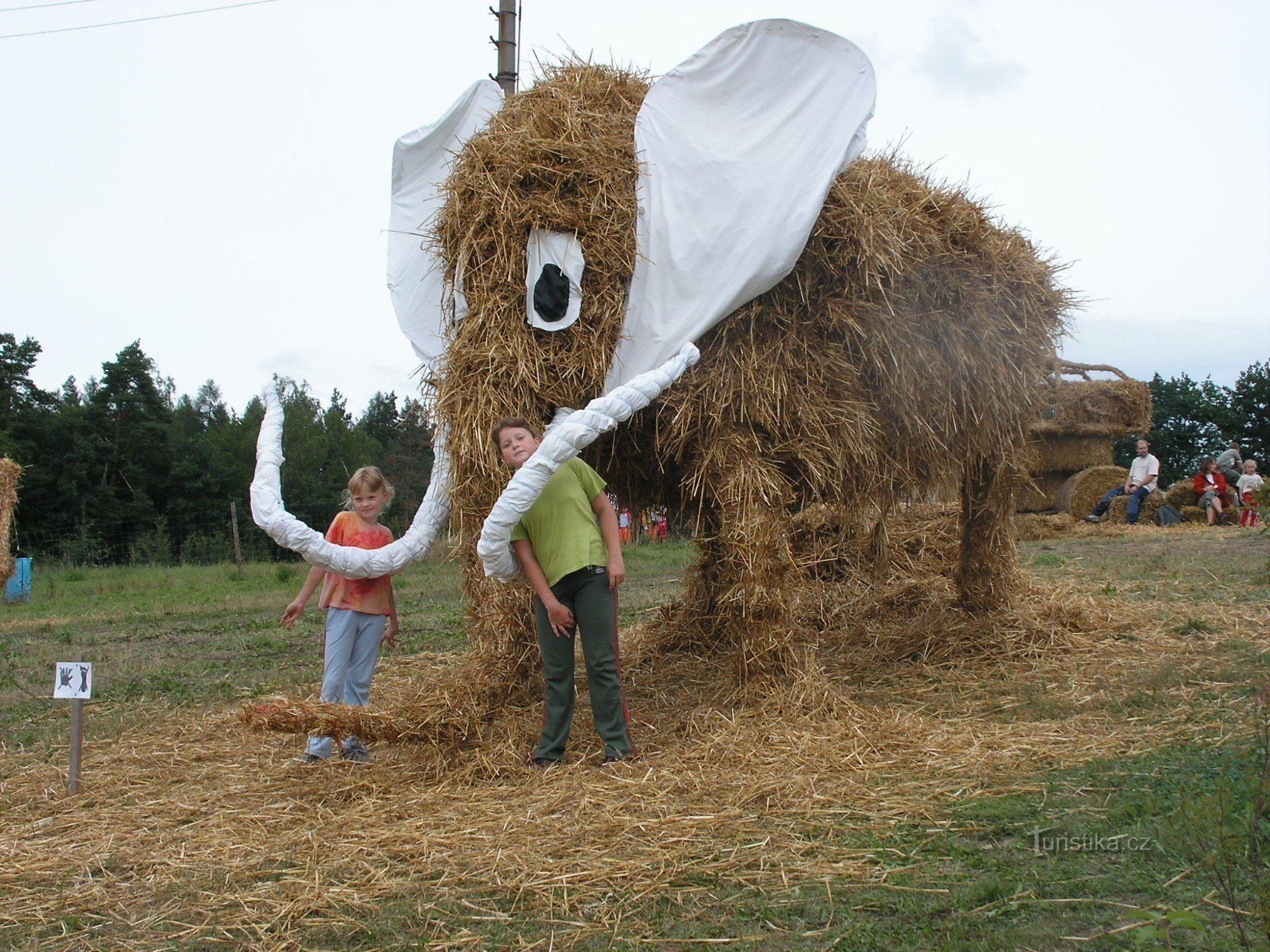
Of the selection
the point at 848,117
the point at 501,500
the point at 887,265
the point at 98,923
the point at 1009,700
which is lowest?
the point at 98,923

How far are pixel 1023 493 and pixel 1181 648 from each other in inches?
422

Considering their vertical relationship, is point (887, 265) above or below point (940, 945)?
above

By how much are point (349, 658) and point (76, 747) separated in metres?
1.20

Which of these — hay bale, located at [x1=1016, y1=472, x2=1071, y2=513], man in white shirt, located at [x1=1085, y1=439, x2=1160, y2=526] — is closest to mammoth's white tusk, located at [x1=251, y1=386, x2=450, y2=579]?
man in white shirt, located at [x1=1085, y1=439, x2=1160, y2=526]

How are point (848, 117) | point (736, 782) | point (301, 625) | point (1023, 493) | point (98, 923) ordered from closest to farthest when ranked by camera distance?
point (98, 923) → point (736, 782) → point (848, 117) → point (301, 625) → point (1023, 493)

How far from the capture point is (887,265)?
5203mm

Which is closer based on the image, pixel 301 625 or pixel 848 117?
pixel 848 117

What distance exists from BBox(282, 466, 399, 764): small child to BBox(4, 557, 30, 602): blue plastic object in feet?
37.9

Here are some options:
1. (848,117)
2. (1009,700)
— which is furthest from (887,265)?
(1009,700)

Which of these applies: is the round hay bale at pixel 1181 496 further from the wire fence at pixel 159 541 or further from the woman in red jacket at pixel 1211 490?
the wire fence at pixel 159 541

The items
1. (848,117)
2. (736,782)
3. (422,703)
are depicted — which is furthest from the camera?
(848,117)

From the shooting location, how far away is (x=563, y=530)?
15.2ft

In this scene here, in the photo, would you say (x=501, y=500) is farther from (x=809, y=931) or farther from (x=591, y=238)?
(x=809, y=931)

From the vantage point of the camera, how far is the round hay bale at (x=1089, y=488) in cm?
1617
